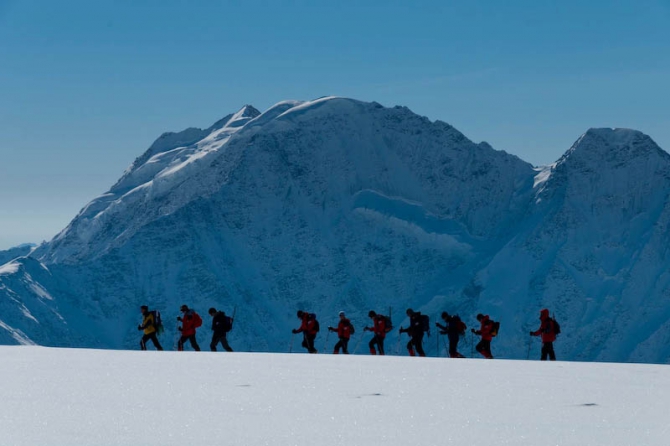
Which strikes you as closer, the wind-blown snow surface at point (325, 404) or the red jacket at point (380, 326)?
the wind-blown snow surface at point (325, 404)

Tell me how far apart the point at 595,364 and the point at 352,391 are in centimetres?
1205

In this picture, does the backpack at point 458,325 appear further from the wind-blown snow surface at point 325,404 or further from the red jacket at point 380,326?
the wind-blown snow surface at point 325,404

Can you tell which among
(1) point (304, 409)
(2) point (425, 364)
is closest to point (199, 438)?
(1) point (304, 409)

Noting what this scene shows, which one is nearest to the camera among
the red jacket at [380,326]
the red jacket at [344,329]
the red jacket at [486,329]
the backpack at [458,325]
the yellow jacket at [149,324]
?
the red jacket at [486,329]

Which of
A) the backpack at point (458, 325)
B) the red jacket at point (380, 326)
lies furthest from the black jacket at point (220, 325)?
the backpack at point (458, 325)

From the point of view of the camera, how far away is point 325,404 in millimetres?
19531

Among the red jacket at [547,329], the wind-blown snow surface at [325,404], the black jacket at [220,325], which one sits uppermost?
the black jacket at [220,325]

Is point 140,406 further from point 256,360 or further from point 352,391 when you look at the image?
point 256,360

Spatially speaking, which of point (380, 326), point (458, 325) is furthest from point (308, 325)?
point (458, 325)

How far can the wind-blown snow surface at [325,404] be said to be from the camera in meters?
16.2

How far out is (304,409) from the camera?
1888 centimetres

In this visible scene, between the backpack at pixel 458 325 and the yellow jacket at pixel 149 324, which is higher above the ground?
the yellow jacket at pixel 149 324

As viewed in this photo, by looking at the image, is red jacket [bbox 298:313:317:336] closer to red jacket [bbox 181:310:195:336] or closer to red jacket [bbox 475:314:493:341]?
red jacket [bbox 181:310:195:336]

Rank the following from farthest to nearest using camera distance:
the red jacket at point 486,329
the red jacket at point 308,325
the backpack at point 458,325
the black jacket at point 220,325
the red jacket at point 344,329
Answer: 1. the red jacket at point 344,329
2. the black jacket at point 220,325
3. the red jacket at point 308,325
4. the backpack at point 458,325
5. the red jacket at point 486,329
